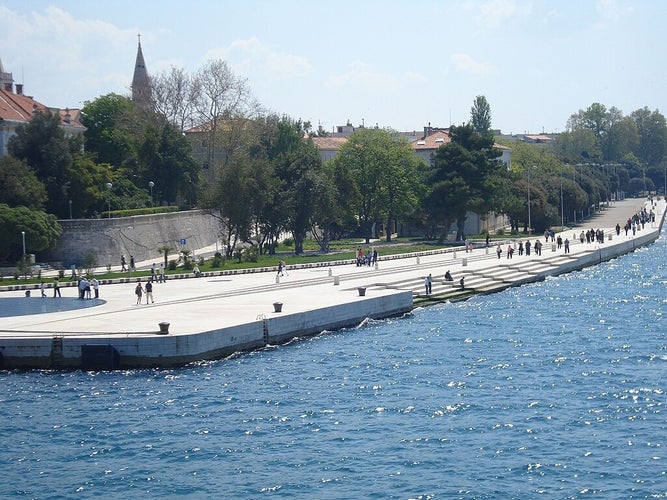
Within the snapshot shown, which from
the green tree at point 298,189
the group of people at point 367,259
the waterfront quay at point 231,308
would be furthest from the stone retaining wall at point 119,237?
the group of people at point 367,259

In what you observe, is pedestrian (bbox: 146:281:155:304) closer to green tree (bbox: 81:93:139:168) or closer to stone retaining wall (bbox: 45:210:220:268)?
stone retaining wall (bbox: 45:210:220:268)

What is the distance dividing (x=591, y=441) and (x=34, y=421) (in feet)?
46.7

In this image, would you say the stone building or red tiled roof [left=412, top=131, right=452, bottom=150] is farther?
red tiled roof [left=412, top=131, right=452, bottom=150]

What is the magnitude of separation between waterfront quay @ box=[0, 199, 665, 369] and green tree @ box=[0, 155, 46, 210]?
952 cm

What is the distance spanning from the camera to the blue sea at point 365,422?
2459 centimetres

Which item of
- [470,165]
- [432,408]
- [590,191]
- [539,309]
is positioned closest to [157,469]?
[432,408]

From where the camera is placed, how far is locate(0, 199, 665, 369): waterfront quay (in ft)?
122

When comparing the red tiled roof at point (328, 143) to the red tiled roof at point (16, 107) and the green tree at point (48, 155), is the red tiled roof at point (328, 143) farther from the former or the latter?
the green tree at point (48, 155)

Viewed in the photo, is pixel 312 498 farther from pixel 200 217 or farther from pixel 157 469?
pixel 200 217

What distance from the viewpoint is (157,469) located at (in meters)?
25.8

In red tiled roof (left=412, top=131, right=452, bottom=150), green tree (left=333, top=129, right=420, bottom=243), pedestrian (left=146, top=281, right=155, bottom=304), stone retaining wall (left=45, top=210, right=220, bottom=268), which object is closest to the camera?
pedestrian (left=146, top=281, right=155, bottom=304)

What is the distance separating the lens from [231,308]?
44312mm

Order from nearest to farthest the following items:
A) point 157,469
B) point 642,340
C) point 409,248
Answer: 1. point 157,469
2. point 642,340
3. point 409,248

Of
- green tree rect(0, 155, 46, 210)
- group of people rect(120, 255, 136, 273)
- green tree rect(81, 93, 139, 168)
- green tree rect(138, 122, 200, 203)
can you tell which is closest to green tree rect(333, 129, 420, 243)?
green tree rect(138, 122, 200, 203)
